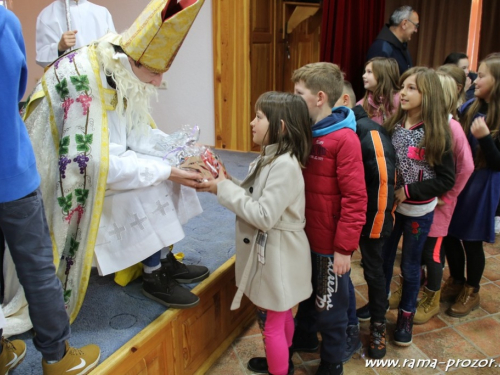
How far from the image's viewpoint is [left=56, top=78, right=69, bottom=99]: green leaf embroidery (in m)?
1.50

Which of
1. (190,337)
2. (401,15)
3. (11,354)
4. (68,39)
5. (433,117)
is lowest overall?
(190,337)

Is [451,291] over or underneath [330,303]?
underneath

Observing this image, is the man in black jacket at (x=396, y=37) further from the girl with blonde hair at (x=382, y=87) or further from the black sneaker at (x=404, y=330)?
the black sneaker at (x=404, y=330)

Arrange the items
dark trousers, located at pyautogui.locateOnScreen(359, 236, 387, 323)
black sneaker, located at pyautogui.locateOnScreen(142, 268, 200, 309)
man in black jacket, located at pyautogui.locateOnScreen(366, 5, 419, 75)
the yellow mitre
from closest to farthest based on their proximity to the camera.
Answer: the yellow mitre
black sneaker, located at pyautogui.locateOnScreen(142, 268, 200, 309)
dark trousers, located at pyautogui.locateOnScreen(359, 236, 387, 323)
man in black jacket, located at pyautogui.locateOnScreen(366, 5, 419, 75)

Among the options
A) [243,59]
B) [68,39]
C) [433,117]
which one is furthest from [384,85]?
[68,39]

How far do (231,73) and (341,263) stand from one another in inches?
104

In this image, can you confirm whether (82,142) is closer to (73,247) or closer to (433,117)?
(73,247)

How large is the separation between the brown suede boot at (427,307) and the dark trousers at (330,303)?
2.04 feet

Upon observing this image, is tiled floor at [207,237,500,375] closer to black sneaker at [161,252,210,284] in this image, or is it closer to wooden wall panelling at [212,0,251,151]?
black sneaker at [161,252,210,284]

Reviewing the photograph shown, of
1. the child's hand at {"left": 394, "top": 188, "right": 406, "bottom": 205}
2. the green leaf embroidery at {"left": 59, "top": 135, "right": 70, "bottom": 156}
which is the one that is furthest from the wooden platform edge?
the child's hand at {"left": 394, "top": 188, "right": 406, "bottom": 205}

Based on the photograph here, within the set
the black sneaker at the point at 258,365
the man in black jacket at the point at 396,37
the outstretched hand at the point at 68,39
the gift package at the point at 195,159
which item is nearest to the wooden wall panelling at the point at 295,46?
the man in black jacket at the point at 396,37

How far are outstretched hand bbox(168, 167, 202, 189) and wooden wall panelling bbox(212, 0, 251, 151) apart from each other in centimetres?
238

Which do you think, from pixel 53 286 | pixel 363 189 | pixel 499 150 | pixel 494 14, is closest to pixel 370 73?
pixel 499 150

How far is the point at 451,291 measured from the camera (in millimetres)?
2355
